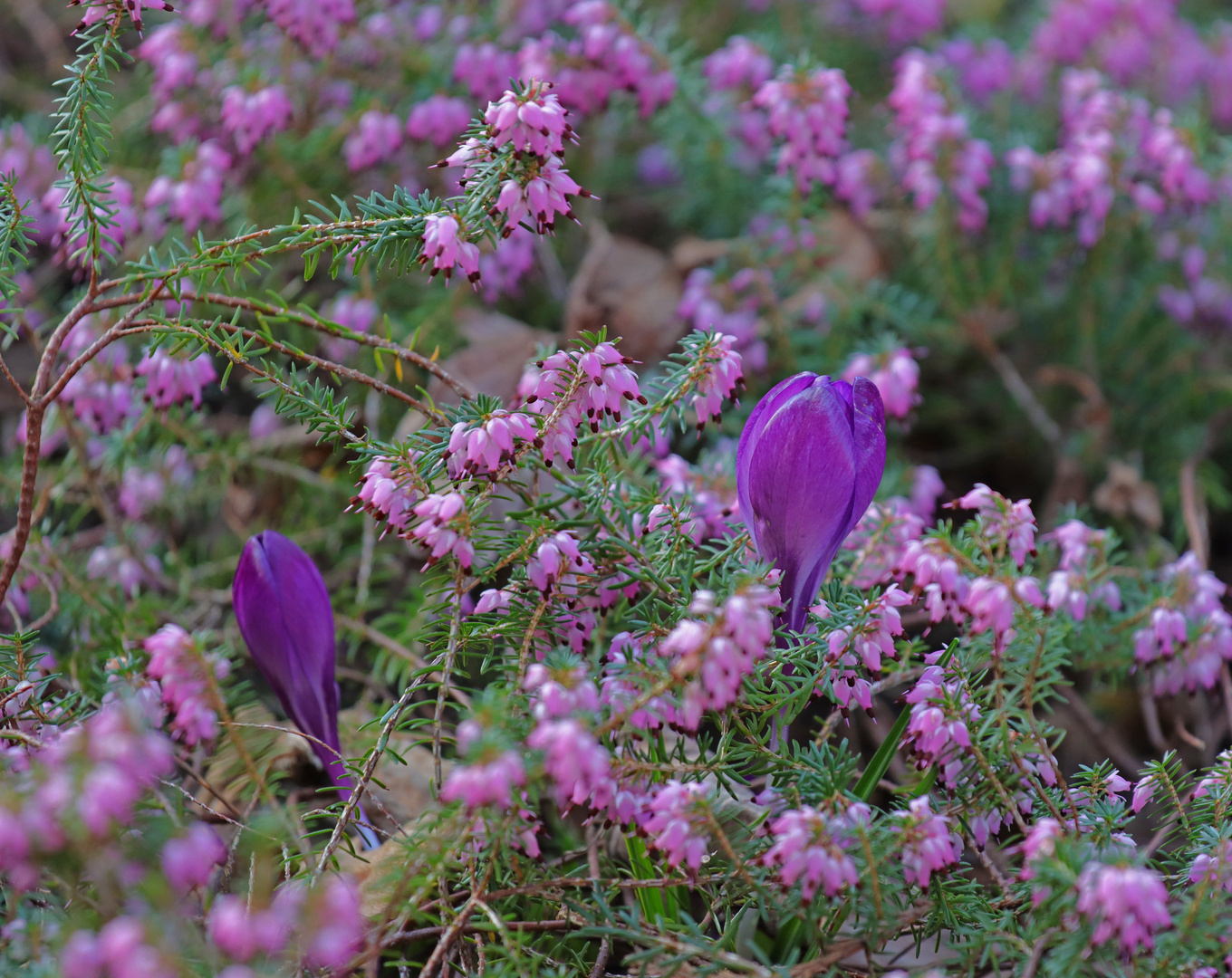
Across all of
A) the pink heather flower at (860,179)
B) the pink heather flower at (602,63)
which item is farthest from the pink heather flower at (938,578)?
the pink heather flower at (860,179)

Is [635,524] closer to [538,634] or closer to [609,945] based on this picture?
[538,634]

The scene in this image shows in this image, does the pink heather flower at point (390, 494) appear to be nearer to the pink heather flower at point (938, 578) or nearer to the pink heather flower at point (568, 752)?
the pink heather flower at point (568, 752)

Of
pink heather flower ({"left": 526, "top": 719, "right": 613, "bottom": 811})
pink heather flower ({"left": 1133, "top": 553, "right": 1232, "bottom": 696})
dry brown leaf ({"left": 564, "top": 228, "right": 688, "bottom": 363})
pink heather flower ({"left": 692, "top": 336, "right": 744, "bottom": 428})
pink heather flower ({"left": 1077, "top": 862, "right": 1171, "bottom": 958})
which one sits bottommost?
pink heather flower ({"left": 1133, "top": 553, "right": 1232, "bottom": 696})

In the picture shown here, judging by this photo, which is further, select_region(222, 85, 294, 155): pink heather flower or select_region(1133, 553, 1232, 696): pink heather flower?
select_region(222, 85, 294, 155): pink heather flower

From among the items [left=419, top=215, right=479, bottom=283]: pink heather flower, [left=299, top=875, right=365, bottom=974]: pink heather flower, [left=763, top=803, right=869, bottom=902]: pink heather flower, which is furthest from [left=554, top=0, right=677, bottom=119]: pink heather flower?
[left=299, top=875, right=365, bottom=974]: pink heather flower

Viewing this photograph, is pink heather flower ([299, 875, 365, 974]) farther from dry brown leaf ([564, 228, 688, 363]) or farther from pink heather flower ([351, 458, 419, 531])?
dry brown leaf ([564, 228, 688, 363])

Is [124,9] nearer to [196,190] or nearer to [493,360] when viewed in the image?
[196,190]

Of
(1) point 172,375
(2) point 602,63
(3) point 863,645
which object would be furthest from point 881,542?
(2) point 602,63
